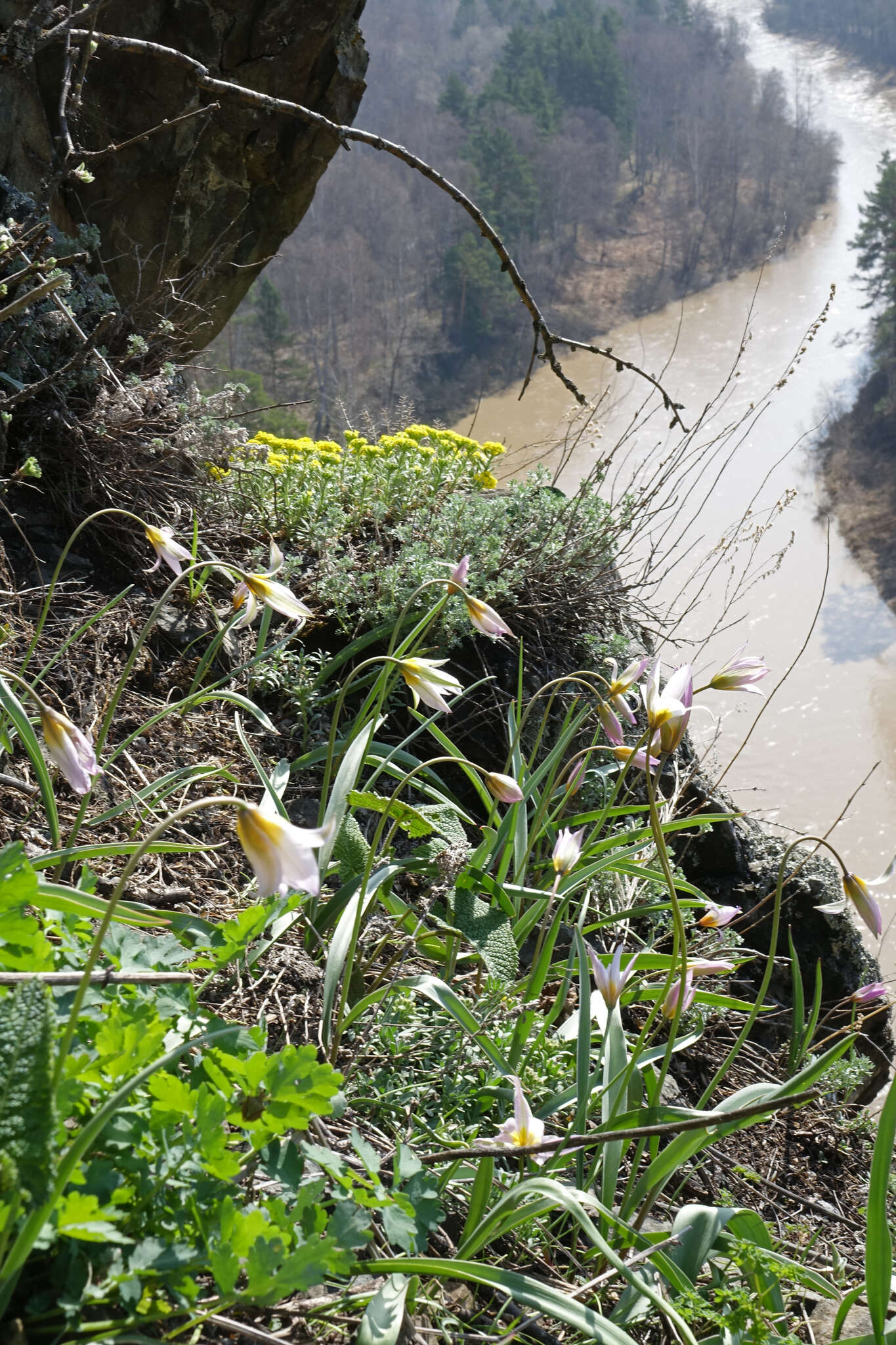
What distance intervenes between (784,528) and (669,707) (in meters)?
21.7

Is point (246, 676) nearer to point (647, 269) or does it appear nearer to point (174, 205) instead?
point (174, 205)

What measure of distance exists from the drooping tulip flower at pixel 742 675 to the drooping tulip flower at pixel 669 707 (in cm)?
15

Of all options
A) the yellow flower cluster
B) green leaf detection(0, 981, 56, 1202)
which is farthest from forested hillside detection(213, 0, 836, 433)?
green leaf detection(0, 981, 56, 1202)

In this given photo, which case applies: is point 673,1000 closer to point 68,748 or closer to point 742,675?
point 742,675

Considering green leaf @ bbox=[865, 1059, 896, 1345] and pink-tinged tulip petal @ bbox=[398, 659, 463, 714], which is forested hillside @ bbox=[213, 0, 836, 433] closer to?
pink-tinged tulip petal @ bbox=[398, 659, 463, 714]

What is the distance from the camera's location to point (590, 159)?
34250mm

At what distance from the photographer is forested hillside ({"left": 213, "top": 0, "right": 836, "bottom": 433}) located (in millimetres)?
27812

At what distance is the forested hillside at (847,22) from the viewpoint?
1602 inches

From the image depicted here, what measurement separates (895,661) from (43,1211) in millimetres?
21499

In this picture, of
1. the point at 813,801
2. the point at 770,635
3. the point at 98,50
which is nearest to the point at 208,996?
the point at 98,50

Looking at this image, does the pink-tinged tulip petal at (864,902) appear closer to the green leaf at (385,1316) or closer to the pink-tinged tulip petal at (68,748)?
the green leaf at (385,1316)

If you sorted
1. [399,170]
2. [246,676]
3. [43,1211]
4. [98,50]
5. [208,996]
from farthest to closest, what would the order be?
[399,170], [98,50], [246,676], [208,996], [43,1211]

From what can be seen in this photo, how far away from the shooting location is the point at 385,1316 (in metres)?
0.78

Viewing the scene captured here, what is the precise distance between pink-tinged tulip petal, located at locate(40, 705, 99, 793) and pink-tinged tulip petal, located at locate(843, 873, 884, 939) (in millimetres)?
926
